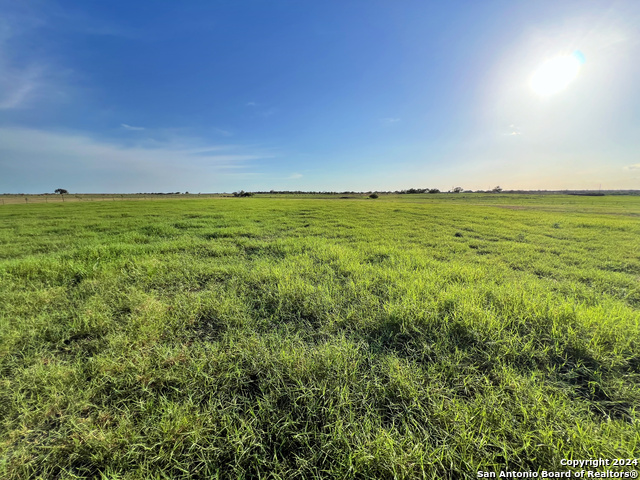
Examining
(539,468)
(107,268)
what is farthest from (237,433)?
(107,268)

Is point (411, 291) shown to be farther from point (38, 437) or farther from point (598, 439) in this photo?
point (38, 437)

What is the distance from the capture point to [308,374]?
75.7 inches

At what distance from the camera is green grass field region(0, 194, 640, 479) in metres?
1.38

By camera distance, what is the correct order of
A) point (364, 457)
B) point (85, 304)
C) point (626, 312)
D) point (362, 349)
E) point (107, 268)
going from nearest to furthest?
point (364, 457)
point (362, 349)
point (626, 312)
point (85, 304)
point (107, 268)

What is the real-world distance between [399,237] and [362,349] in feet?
20.7

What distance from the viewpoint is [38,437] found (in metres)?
1.50

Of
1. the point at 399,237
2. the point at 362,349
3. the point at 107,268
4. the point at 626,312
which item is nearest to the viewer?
the point at 362,349

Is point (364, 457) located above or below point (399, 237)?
below

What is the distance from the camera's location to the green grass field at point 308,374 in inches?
54.2

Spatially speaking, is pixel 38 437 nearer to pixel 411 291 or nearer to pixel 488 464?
pixel 488 464

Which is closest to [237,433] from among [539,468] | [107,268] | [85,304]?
[539,468]

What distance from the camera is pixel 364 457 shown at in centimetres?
131

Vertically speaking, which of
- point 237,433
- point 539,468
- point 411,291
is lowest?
point 539,468

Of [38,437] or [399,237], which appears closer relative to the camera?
[38,437]
